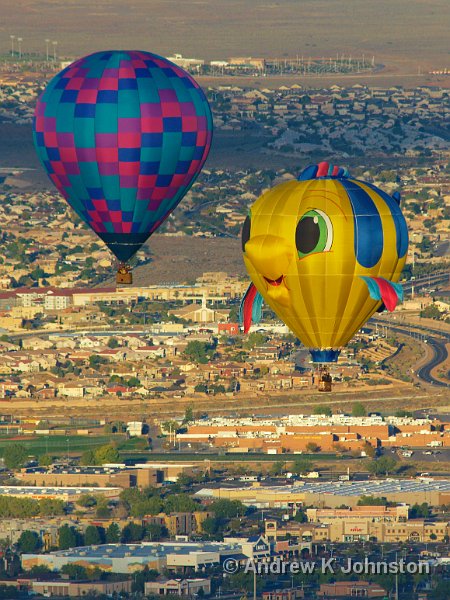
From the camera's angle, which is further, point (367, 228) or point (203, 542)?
point (203, 542)

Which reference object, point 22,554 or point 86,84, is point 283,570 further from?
point 86,84

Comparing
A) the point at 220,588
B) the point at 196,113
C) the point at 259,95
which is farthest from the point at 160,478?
the point at 259,95

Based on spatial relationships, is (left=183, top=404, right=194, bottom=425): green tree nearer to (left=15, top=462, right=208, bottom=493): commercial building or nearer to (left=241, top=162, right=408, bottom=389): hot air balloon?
(left=15, top=462, right=208, bottom=493): commercial building

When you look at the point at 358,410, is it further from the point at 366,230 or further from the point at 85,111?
the point at 366,230

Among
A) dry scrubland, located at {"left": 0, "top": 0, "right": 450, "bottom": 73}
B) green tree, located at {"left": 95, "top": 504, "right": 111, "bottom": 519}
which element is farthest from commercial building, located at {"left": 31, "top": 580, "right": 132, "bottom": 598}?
dry scrubland, located at {"left": 0, "top": 0, "right": 450, "bottom": 73}

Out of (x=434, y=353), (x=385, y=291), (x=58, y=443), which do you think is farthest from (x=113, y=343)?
(x=385, y=291)

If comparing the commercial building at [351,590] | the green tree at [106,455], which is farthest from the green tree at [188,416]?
the commercial building at [351,590]

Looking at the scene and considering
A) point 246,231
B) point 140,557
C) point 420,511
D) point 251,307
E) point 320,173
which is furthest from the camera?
point 420,511
